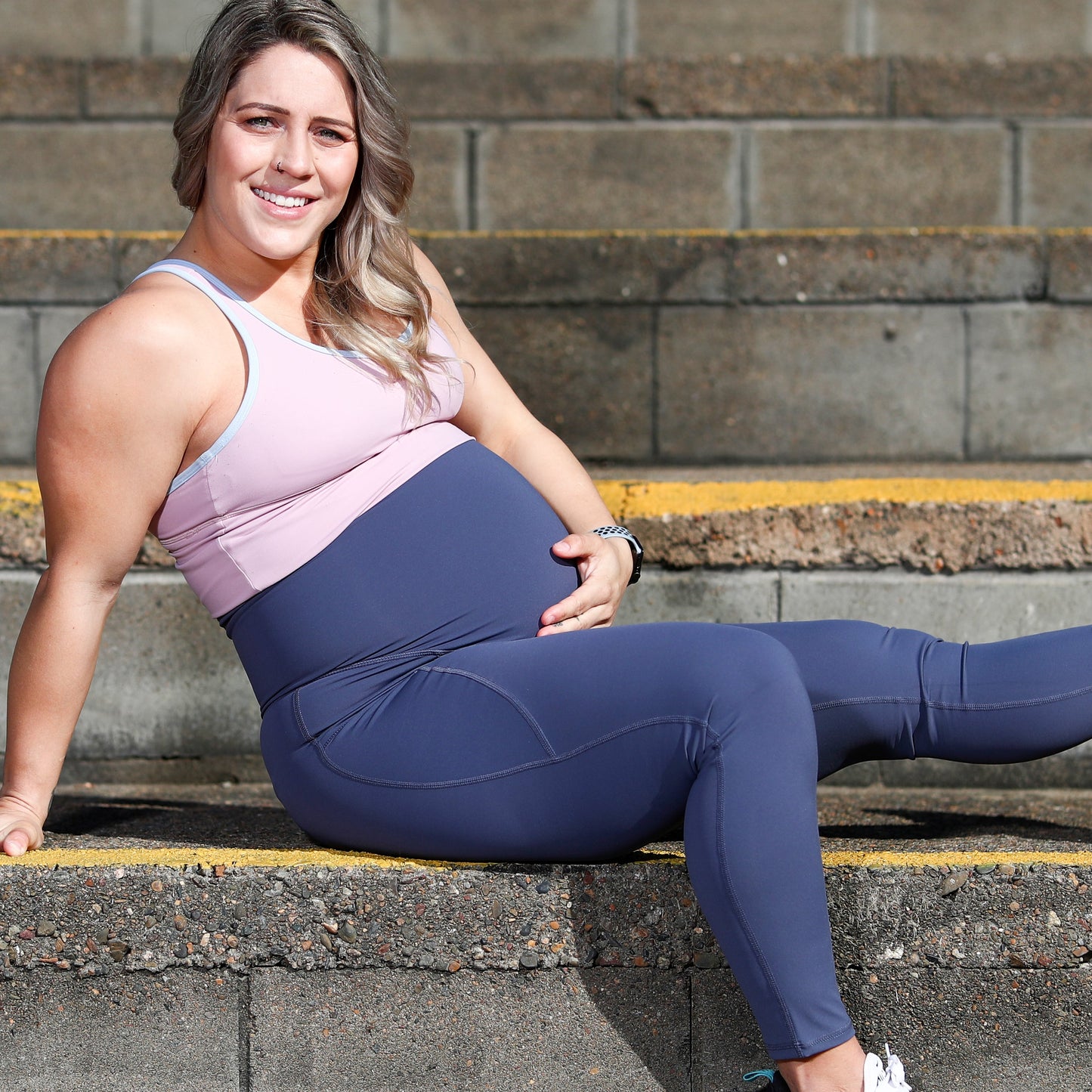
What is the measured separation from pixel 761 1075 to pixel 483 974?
376 mm

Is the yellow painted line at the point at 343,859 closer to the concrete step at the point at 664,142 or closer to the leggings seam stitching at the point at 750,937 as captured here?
the leggings seam stitching at the point at 750,937

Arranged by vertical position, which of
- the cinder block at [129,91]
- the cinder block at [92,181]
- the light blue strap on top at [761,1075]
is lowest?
the light blue strap on top at [761,1075]

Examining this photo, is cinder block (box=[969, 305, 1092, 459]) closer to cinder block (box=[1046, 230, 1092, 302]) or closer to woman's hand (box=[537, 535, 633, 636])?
cinder block (box=[1046, 230, 1092, 302])

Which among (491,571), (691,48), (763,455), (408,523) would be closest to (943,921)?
(491,571)

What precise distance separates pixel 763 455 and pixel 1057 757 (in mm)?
1005

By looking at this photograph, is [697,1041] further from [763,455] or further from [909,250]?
[909,250]

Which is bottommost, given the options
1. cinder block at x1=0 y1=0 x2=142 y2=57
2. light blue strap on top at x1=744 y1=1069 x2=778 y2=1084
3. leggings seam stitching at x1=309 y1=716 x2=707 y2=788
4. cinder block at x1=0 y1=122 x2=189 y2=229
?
light blue strap on top at x1=744 y1=1069 x2=778 y2=1084

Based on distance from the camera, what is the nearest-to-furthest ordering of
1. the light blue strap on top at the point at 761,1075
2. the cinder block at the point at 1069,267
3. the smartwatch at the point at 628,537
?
the light blue strap on top at the point at 761,1075
the smartwatch at the point at 628,537
the cinder block at the point at 1069,267

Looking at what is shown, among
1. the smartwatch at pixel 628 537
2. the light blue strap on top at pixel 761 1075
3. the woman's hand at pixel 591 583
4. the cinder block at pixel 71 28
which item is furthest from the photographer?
the cinder block at pixel 71 28

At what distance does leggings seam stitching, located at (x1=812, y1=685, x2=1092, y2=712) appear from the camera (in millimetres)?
1665

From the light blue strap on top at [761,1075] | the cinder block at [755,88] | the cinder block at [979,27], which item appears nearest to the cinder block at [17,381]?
the cinder block at [755,88]

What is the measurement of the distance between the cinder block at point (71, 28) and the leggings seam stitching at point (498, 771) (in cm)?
376

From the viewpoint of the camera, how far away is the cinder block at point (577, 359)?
3.00m

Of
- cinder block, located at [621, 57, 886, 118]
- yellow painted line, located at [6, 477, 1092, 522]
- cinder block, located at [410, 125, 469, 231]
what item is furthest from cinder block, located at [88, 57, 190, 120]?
yellow painted line, located at [6, 477, 1092, 522]
